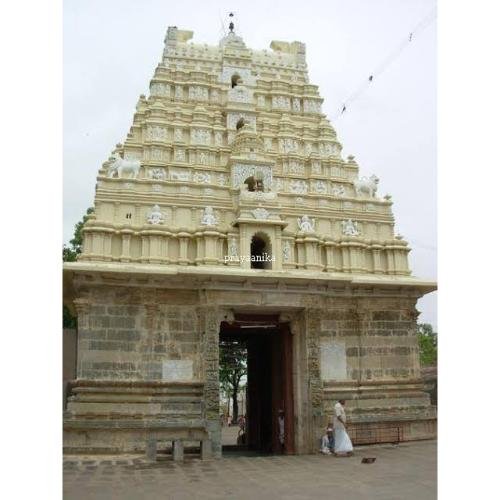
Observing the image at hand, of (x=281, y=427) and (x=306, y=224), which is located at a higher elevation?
(x=306, y=224)

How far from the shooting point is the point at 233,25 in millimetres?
22391

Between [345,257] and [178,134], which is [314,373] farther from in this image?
[178,134]

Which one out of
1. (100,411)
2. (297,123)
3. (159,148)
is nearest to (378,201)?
(297,123)

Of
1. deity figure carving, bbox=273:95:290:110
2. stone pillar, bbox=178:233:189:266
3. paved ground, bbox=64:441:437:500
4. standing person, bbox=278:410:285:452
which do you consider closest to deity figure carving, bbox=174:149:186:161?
stone pillar, bbox=178:233:189:266

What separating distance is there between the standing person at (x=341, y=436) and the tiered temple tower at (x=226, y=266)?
847mm

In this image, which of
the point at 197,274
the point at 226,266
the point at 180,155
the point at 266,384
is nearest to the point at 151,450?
the point at 197,274

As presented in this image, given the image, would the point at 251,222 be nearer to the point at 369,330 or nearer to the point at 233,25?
the point at 369,330

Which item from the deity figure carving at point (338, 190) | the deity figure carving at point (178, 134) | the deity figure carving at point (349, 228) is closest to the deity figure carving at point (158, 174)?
the deity figure carving at point (178, 134)

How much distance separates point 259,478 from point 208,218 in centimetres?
896

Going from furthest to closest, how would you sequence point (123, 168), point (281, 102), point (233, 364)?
point (233, 364) < point (281, 102) < point (123, 168)

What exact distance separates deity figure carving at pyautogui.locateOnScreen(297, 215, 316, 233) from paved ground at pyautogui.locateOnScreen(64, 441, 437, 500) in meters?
7.21

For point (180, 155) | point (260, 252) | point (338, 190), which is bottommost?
point (260, 252)

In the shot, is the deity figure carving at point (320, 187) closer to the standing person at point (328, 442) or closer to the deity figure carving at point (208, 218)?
the deity figure carving at point (208, 218)

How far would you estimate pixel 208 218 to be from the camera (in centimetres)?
1802
